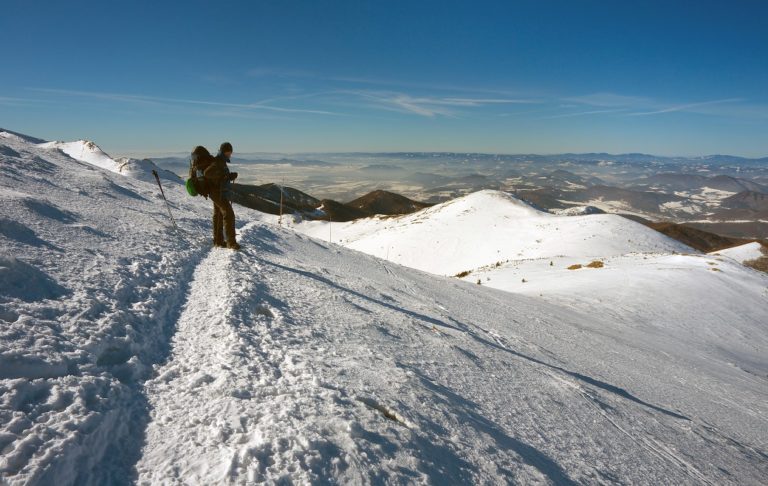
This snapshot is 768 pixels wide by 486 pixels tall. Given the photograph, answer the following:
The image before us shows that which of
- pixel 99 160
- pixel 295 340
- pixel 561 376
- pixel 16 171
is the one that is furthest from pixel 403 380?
pixel 99 160

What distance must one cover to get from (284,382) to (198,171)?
23.0 ft

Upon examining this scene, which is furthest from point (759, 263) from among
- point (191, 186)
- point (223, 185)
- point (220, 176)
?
point (191, 186)

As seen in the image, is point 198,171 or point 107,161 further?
point 107,161

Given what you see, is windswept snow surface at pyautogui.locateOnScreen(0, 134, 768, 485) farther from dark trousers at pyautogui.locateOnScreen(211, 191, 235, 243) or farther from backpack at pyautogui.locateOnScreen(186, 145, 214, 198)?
backpack at pyautogui.locateOnScreen(186, 145, 214, 198)

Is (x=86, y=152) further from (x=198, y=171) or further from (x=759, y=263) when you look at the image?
(x=759, y=263)

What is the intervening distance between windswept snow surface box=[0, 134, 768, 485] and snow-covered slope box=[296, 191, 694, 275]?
2332 centimetres

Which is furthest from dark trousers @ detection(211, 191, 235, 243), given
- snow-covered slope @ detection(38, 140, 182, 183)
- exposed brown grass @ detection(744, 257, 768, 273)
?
exposed brown grass @ detection(744, 257, 768, 273)

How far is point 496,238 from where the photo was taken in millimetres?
37844

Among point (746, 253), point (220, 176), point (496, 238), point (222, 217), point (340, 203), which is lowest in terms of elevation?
point (746, 253)

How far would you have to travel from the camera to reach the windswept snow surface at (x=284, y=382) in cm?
281

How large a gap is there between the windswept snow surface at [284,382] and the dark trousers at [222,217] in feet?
1.96

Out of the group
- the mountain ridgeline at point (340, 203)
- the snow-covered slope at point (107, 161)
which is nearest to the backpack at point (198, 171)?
the snow-covered slope at point (107, 161)

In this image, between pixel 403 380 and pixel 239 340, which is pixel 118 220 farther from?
pixel 403 380

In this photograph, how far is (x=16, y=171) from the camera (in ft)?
32.3
